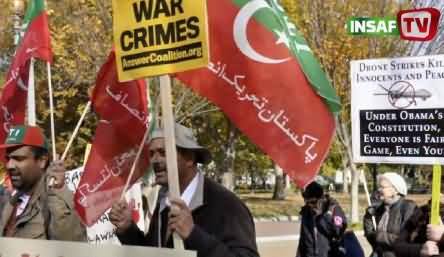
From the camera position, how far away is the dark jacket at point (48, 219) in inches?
186

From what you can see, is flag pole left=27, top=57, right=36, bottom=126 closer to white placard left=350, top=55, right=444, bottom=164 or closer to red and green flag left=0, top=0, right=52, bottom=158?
red and green flag left=0, top=0, right=52, bottom=158

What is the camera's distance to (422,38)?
6320mm

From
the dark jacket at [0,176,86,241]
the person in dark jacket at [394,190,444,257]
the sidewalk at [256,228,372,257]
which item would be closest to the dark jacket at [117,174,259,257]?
the dark jacket at [0,176,86,241]

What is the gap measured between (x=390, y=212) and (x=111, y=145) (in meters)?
2.72

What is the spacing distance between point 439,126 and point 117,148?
7.72 feet

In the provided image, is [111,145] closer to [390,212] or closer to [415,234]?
[415,234]

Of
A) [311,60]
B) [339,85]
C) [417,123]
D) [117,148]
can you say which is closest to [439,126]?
[417,123]

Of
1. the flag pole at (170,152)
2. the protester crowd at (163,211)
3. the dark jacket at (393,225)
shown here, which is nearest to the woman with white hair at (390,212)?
the dark jacket at (393,225)

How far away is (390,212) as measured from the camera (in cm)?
764

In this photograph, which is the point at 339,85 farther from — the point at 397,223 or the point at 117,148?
the point at 117,148

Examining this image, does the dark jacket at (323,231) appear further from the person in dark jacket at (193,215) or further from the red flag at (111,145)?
the person in dark jacket at (193,215)

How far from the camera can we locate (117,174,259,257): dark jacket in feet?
12.3

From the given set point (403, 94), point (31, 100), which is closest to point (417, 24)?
point (403, 94)

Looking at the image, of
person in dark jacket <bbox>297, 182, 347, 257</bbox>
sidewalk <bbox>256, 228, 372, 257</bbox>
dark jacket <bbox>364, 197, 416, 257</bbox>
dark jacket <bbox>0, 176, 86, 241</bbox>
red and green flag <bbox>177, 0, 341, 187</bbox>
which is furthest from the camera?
sidewalk <bbox>256, 228, 372, 257</bbox>
